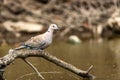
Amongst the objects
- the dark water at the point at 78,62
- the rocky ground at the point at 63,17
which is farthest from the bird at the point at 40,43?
the rocky ground at the point at 63,17

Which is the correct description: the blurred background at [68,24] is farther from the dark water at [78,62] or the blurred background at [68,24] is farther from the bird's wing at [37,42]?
the bird's wing at [37,42]

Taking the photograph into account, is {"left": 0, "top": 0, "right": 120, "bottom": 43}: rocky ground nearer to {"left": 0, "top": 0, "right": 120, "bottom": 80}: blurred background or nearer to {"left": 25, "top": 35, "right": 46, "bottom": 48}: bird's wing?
{"left": 0, "top": 0, "right": 120, "bottom": 80}: blurred background

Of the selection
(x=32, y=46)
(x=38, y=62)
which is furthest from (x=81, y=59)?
(x=32, y=46)

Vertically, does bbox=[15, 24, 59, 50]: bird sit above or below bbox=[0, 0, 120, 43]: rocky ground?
above

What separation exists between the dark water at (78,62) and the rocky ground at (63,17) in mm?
1096

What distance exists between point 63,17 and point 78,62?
18.4 ft

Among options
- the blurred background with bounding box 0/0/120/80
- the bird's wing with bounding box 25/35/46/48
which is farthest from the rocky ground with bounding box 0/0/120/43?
the bird's wing with bounding box 25/35/46/48

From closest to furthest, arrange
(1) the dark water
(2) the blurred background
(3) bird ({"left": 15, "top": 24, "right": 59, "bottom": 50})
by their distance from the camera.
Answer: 1. (3) bird ({"left": 15, "top": 24, "right": 59, "bottom": 50})
2. (1) the dark water
3. (2) the blurred background

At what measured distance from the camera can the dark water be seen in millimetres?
7465

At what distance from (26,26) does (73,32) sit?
128 centimetres

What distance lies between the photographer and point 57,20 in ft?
46.8

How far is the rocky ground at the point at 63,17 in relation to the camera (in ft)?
44.4

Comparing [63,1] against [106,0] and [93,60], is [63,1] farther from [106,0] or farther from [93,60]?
[93,60]

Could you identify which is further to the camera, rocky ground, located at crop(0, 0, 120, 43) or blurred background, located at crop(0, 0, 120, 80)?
rocky ground, located at crop(0, 0, 120, 43)
